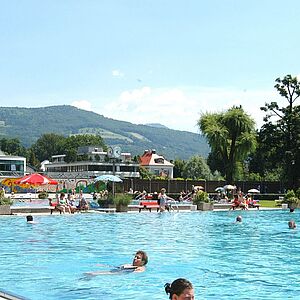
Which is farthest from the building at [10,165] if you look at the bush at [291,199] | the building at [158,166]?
the bush at [291,199]

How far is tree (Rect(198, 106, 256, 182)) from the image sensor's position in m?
61.5

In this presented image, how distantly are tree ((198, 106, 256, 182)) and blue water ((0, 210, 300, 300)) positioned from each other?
33541mm

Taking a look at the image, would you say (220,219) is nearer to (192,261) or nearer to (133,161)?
(192,261)

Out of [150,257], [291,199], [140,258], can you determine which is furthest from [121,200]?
[140,258]

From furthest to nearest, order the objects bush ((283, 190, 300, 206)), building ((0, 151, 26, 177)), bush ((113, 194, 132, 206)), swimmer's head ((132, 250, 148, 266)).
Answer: building ((0, 151, 26, 177)) < bush ((283, 190, 300, 206)) < bush ((113, 194, 132, 206)) < swimmer's head ((132, 250, 148, 266))

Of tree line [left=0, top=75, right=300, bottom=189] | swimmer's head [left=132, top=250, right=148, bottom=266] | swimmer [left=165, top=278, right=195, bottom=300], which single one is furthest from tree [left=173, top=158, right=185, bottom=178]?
swimmer [left=165, top=278, right=195, bottom=300]

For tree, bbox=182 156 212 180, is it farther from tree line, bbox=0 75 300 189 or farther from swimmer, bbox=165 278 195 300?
swimmer, bbox=165 278 195 300

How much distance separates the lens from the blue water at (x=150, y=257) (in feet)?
37.8

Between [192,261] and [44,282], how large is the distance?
4.69 metres

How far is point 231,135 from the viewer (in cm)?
6278

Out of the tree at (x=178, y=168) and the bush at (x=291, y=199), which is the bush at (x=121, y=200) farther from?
the tree at (x=178, y=168)

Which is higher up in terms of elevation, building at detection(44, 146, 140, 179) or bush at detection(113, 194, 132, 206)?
building at detection(44, 146, 140, 179)

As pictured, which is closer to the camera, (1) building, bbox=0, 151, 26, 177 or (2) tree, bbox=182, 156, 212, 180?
(1) building, bbox=0, 151, 26, 177

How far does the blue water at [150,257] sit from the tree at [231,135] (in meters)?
33.5
